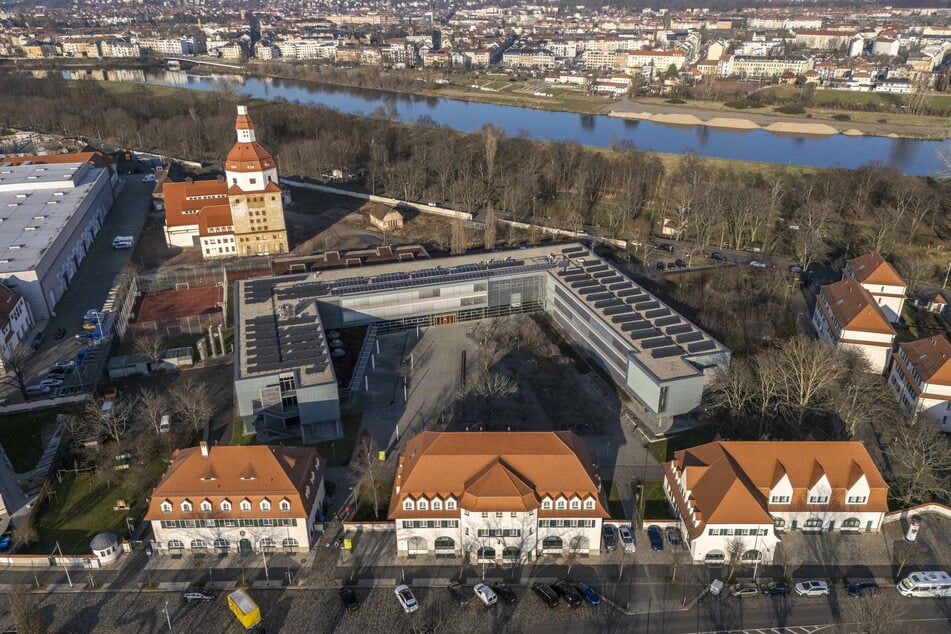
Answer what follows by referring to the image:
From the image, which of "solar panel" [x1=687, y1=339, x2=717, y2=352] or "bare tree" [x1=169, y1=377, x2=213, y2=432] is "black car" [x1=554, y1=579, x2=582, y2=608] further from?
"bare tree" [x1=169, y1=377, x2=213, y2=432]

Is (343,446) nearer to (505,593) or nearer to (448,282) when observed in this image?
(505,593)

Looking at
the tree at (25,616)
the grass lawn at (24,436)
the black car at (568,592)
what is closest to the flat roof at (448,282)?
the grass lawn at (24,436)

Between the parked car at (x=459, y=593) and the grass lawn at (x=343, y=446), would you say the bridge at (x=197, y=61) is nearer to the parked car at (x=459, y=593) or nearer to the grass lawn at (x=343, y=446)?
the grass lawn at (x=343, y=446)

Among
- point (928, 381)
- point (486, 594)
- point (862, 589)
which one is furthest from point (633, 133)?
point (486, 594)

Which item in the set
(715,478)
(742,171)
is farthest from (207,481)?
(742,171)

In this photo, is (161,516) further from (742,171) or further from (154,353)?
(742,171)
